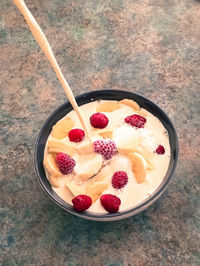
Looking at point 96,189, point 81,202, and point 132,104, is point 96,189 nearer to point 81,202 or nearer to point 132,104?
point 81,202

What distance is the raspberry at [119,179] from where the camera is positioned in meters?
1.04

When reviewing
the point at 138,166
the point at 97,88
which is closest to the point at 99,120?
the point at 138,166

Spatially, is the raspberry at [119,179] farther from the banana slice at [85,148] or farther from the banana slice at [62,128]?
the banana slice at [62,128]

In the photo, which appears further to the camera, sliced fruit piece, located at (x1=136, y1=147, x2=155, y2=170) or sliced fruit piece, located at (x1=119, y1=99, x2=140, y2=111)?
sliced fruit piece, located at (x1=119, y1=99, x2=140, y2=111)

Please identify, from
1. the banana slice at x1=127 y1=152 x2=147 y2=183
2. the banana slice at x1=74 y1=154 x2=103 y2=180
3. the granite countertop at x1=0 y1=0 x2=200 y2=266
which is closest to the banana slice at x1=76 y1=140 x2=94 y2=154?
the banana slice at x1=74 y1=154 x2=103 y2=180

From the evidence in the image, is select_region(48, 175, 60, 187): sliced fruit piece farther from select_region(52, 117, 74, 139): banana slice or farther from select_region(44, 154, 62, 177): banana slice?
select_region(52, 117, 74, 139): banana slice

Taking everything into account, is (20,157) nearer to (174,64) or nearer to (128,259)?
(128,259)

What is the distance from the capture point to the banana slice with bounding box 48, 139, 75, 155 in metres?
1.12

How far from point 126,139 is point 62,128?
0.21 metres

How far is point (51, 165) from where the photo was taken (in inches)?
43.5

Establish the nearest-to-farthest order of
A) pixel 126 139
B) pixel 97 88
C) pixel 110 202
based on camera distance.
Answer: pixel 110 202 → pixel 126 139 → pixel 97 88

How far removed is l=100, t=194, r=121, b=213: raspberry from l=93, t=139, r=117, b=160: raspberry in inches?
4.7

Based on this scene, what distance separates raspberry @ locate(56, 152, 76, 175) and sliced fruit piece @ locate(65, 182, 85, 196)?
0.12ft

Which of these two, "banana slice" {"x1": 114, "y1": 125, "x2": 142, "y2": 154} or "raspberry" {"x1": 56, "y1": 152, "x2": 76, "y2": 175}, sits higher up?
"banana slice" {"x1": 114, "y1": 125, "x2": 142, "y2": 154}
